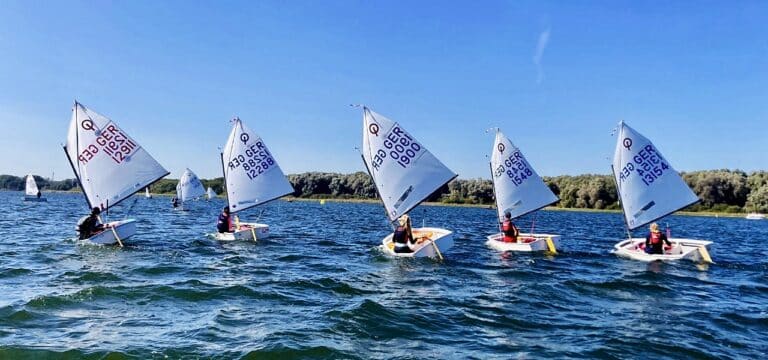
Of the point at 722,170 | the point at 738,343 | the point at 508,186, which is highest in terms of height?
the point at 722,170

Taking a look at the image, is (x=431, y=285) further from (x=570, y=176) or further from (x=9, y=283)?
(x=570, y=176)

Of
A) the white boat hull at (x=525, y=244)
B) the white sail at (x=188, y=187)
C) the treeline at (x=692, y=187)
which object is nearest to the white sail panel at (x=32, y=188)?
the white sail at (x=188, y=187)

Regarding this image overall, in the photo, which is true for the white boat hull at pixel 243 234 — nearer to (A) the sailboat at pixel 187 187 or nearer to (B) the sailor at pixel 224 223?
(B) the sailor at pixel 224 223

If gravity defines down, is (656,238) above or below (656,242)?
above

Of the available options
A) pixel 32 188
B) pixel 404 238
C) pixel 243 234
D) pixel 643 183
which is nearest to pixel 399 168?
pixel 404 238

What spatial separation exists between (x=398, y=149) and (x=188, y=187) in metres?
60.1

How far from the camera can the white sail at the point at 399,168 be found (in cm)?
2516

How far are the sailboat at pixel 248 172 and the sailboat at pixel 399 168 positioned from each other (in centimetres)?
745

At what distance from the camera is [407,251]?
2220cm

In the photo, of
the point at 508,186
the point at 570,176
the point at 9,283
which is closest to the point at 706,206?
the point at 570,176

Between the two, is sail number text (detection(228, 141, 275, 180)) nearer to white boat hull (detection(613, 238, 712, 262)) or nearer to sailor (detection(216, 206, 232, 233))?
sailor (detection(216, 206, 232, 233))

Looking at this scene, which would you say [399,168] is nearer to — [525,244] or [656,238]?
[525,244]

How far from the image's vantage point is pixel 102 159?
1013 inches

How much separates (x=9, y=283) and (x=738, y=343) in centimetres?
1765
